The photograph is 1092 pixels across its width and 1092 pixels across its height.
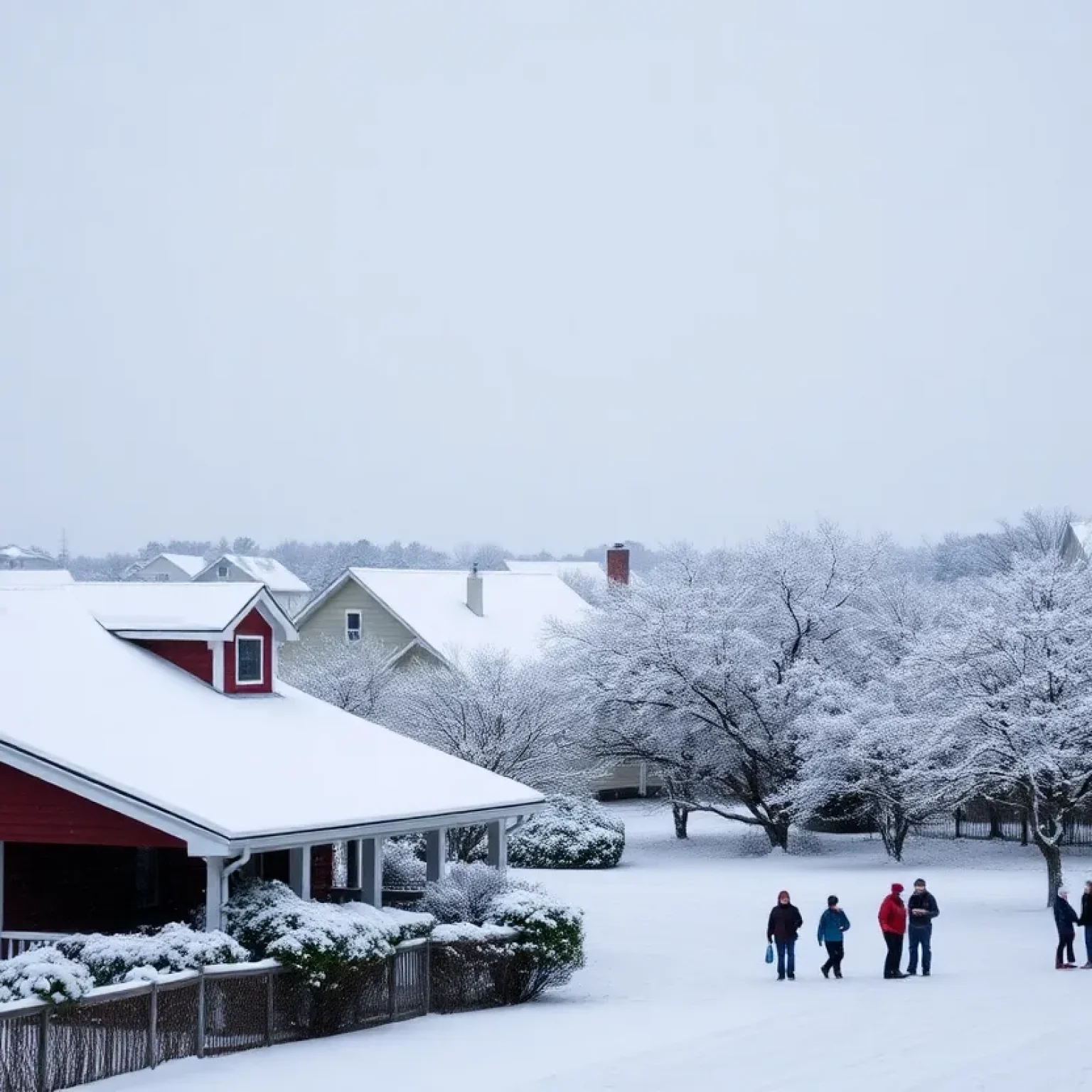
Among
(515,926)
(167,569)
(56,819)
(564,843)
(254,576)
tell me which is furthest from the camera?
(167,569)

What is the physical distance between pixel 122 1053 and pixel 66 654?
11337 millimetres

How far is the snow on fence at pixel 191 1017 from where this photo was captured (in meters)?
14.4

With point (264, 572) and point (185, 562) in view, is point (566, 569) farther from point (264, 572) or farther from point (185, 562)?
point (185, 562)

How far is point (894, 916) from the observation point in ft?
75.5

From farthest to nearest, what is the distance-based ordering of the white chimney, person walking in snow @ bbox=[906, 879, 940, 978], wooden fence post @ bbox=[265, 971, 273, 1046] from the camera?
the white chimney, person walking in snow @ bbox=[906, 879, 940, 978], wooden fence post @ bbox=[265, 971, 273, 1046]

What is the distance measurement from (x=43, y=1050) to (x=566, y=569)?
93.4m

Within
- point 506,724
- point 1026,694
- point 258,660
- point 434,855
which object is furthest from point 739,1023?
point 506,724

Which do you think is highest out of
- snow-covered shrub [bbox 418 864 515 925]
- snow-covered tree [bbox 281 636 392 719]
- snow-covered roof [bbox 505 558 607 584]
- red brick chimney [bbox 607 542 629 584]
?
snow-covered roof [bbox 505 558 607 584]

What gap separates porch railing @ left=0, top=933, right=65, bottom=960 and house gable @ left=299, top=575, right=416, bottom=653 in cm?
3568

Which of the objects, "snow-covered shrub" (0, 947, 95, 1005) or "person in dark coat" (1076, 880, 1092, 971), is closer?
"snow-covered shrub" (0, 947, 95, 1005)

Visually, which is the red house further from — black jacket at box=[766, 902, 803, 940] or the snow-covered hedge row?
black jacket at box=[766, 902, 803, 940]

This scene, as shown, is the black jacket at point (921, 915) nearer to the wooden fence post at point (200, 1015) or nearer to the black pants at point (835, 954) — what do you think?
the black pants at point (835, 954)

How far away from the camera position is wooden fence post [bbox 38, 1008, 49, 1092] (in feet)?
47.1

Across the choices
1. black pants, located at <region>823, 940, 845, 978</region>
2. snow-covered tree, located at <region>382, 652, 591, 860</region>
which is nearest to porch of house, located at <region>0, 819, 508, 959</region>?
black pants, located at <region>823, 940, 845, 978</region>
